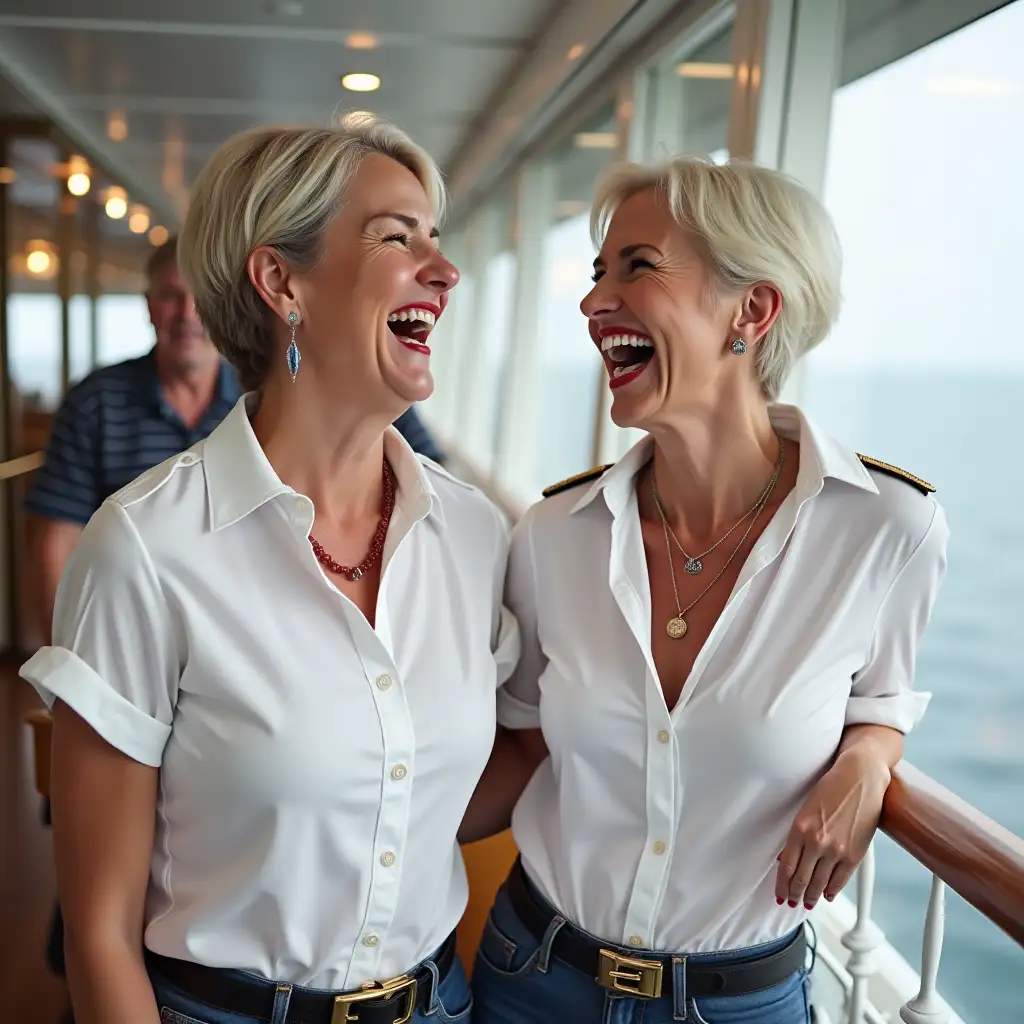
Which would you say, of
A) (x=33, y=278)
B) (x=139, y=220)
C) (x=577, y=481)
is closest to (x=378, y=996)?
(x=577, y=481)

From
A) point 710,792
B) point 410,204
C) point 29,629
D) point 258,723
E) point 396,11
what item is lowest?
point 29,629

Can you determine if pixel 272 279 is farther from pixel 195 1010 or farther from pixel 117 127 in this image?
pixel 117 127

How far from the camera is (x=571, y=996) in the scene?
1.53 metres

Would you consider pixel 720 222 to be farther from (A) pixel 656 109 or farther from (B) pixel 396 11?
(B) pixel 396 11

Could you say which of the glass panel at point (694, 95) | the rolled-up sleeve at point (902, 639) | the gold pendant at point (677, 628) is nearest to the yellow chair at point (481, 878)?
the gold pendant at point (677, 628)

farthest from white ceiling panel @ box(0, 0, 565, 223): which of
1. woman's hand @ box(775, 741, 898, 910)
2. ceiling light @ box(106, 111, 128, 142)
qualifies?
woman's hand @ box(775, 741, 898, 910)

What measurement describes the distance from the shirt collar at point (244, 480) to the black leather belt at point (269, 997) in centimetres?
57

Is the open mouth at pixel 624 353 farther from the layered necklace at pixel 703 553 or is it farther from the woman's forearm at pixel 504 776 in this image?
the woman's forearm at pixel 504 776

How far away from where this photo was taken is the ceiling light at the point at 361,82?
16.6ft

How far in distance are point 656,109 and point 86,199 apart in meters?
4.33

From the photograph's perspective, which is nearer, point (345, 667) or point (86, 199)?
point (345, 667)

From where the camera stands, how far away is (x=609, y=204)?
1837mm

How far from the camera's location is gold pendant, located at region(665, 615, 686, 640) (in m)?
1.57

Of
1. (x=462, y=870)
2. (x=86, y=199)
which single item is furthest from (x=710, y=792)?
(x=86, y=199)
